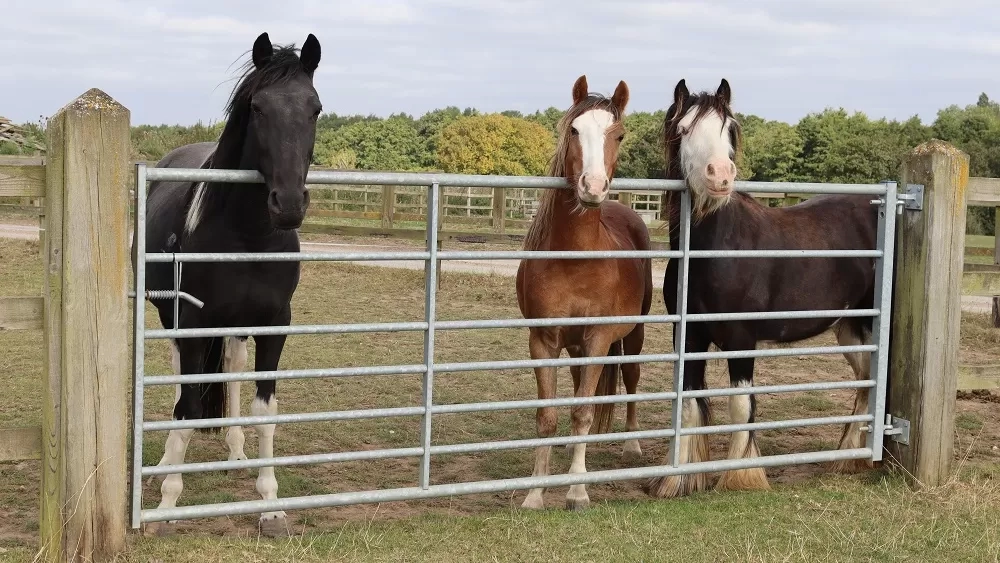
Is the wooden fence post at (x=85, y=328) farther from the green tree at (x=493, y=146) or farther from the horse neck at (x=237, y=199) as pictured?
the green tree at (x=493, y=146)

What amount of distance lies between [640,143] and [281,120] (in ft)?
64.3

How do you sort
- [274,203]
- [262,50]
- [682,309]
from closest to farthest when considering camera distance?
[274,203] < [262,50] < [682,309]

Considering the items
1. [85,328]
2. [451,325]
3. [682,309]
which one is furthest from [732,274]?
[85,328]

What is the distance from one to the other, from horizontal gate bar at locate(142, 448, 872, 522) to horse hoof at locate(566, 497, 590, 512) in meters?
0.25

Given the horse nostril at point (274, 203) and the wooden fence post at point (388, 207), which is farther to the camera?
the wooden fence post at point (388, 207)

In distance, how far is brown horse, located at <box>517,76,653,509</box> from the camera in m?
4.48

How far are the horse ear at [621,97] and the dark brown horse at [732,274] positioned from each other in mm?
321

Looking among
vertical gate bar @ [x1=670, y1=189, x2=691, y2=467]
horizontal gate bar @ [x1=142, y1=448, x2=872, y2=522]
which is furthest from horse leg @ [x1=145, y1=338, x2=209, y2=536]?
vertical gate bar @ [x1=670, y1=189, x2=691, y2=467]

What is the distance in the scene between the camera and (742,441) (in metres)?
5.02

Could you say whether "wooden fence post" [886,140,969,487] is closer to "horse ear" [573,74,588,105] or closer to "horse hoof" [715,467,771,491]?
"horse hoof" [715,467,771,491]

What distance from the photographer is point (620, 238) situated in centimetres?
555

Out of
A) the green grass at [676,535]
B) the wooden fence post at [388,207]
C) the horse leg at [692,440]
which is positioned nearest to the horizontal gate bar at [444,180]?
the horse leg at [692,440]

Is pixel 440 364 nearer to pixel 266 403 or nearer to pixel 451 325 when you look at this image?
pixel 451 325

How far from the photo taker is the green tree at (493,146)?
115 feet
